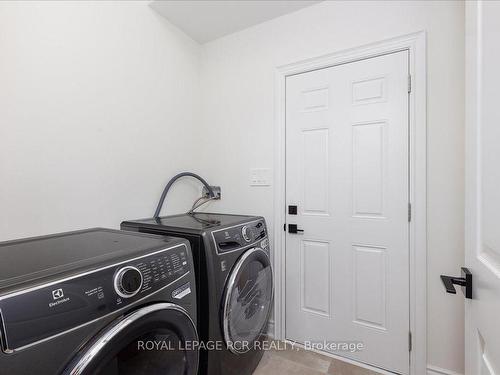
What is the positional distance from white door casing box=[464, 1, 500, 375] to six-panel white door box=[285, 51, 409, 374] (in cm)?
77

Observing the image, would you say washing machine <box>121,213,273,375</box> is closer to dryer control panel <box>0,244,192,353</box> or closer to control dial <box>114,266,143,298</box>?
dryer control panel <box>0,244,192,353</box>

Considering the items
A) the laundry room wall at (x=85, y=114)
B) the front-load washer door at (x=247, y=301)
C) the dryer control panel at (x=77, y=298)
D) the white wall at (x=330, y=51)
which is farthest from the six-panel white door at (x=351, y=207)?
the dryer control panel at (x=77, y=298)

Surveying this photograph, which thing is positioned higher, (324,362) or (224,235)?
(224,235)

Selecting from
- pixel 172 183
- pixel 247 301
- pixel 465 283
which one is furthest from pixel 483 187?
pixel 172 183

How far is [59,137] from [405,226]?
2.04 m

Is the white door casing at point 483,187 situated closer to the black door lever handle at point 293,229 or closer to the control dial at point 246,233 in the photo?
the control dial at point 246,233

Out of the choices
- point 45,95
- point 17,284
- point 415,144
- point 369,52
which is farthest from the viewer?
point 369,52

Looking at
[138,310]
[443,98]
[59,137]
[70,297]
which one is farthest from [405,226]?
[59,137]

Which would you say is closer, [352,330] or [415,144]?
[415,144]

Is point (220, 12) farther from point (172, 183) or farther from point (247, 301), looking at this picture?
point (247, 301)

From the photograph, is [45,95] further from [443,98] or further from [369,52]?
[443,98]

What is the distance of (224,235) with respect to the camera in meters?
1.27

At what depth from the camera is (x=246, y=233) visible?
1.44 meters

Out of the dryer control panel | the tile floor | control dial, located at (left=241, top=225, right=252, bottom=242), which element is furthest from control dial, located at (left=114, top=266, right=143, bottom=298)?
the tile floor
